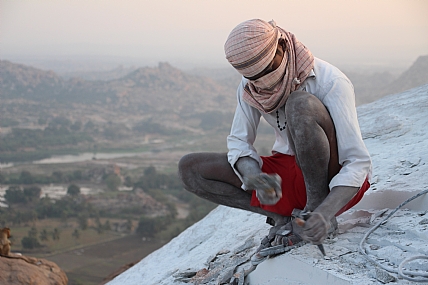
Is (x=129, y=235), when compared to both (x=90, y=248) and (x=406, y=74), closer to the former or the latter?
(x=90, y=248)

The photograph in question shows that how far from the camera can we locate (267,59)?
68.0 inches

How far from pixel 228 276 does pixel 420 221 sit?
85 centimetres

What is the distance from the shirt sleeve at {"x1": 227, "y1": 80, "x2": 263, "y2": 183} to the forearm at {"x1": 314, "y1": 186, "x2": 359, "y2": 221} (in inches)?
16.5

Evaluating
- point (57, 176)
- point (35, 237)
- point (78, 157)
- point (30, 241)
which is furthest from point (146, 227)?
point (78, 157)

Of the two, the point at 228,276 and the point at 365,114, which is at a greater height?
the point at 365,114

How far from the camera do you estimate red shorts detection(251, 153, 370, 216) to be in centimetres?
188

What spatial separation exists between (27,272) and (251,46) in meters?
2.74

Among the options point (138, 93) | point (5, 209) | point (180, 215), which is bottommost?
point (180, 215)

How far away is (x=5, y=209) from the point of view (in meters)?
20.1

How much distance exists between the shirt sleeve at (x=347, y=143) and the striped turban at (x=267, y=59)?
0.17 m

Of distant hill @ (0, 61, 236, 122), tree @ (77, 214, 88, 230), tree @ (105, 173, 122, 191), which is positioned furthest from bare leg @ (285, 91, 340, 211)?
distant hill @ (0, 61, 236, 122)

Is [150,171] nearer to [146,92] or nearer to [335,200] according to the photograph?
[146,92]

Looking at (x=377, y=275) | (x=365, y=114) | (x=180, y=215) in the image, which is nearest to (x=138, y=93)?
(x=180, y=215)

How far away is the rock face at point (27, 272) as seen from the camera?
11.0 ft
